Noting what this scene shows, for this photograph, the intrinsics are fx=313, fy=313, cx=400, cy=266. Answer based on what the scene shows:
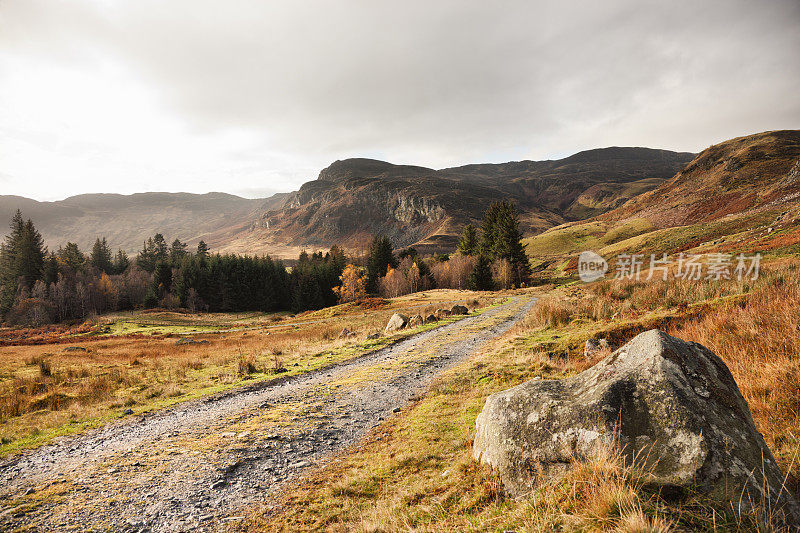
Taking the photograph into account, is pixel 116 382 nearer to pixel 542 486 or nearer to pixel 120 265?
pixel 542 486

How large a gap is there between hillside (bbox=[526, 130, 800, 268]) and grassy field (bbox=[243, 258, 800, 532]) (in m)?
31.2

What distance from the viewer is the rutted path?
17.0ft

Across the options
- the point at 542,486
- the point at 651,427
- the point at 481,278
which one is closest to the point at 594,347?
the point at 651,427

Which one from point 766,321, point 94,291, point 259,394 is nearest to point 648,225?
point 766,321

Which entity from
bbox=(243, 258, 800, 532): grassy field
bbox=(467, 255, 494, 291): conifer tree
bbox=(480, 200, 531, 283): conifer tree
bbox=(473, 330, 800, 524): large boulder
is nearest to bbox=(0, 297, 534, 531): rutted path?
bbox=(243, 258, 800, 532): grassy field

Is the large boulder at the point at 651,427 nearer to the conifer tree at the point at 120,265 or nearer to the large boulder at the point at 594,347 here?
the large boulder at the point at 594,347

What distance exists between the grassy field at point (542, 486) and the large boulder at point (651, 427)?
24cm

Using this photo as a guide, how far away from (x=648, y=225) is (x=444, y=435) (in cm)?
→ 11513

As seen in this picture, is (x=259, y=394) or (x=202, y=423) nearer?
(x=202, y=423)

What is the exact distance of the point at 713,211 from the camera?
280 feet

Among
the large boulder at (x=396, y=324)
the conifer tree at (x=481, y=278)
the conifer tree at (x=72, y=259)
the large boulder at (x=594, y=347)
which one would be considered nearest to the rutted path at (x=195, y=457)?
the large boulder at (x=594, y=347)

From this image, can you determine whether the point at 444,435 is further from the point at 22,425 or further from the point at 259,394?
the point at 22,425

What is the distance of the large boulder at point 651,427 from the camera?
2836mm

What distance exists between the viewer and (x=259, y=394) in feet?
38.2
